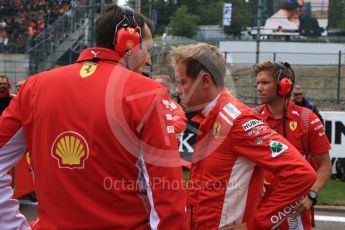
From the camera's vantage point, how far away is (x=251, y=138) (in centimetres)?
248

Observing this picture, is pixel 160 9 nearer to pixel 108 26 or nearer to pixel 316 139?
pixel 316 139

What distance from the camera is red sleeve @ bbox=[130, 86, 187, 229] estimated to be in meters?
2.05

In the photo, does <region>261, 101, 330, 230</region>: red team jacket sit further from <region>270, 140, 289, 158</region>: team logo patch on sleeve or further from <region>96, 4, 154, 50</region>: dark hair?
<region>96, 4, 154, 50</region>: dark hair

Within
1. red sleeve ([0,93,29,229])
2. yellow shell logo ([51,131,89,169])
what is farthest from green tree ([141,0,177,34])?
yellow shell logo ([51,131,89,169])

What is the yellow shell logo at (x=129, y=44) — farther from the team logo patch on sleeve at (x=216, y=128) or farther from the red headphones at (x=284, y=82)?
the red headphones at (x=284, y=82)

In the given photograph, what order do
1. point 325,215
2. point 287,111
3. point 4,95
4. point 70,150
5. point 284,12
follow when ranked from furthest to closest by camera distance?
1. point 284,12
2. point 4,95
3. point 325,215
4. point 287,111
5. point 70,150

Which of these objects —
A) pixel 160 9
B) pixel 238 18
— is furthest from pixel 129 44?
pixel 238 18

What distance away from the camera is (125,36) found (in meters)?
2.25

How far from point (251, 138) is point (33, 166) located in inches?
35.9

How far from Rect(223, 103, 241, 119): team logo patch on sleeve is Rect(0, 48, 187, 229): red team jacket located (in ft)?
1.62

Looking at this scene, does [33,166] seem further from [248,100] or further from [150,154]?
[248,100]

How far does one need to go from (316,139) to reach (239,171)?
50.0 inches

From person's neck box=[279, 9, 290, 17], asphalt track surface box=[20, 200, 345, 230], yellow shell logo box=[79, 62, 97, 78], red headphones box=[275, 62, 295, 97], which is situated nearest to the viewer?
yellow shell logo box=[79, 62, 97, 78]

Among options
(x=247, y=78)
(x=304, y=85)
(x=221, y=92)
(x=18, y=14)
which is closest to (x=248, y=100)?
(x=247, y=78)
